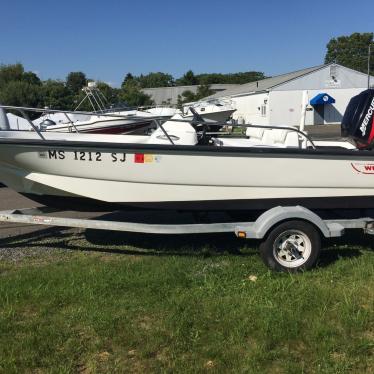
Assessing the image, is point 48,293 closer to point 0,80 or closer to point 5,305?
point 5,305

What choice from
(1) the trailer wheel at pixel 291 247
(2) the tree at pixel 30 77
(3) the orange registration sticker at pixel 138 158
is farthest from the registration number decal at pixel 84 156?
(2) the tree at pixel 30 77

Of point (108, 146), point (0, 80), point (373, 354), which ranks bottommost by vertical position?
point (373, 354)

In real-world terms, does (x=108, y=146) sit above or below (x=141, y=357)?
above

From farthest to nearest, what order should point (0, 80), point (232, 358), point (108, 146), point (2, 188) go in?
point (0, 80)
point (2, 188)
point (108, 146)
point (232, 358)

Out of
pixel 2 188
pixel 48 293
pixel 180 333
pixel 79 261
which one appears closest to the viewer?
pixel 180 333

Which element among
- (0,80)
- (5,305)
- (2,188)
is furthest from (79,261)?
(0,80)

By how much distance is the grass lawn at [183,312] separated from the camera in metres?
3.12

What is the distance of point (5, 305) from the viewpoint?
390 cm

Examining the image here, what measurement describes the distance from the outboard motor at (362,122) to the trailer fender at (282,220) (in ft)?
3.78

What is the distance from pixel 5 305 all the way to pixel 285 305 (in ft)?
7.31

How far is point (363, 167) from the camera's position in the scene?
4.97m

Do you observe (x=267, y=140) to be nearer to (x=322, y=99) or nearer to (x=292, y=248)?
(x=292, y=248)

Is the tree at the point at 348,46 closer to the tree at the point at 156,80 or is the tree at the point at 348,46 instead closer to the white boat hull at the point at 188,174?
the tree at the point at 156,80

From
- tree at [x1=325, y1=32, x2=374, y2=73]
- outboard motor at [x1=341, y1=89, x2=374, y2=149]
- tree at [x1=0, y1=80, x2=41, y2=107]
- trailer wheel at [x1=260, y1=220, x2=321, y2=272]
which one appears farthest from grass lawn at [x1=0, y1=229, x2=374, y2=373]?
tree at [x1=325, y1=32, x2=374, y2=73]
